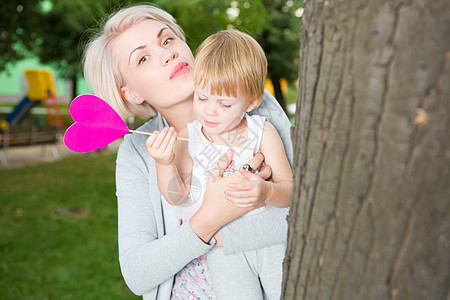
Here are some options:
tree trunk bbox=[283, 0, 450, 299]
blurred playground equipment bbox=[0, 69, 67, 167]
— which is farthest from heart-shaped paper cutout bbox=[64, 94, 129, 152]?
blurred playground equipment bbox=[0, 69, 67, 167]

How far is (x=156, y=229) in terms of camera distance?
164 centimetres

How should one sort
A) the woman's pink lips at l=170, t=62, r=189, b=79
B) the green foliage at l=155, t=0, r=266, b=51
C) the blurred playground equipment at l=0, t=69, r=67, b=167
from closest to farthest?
the woman's pink lips at l=170, t=62, r=189, b=79
the green foliage at l=155, t=0, r=266, b=51
the blurred playground equipment at l=0, t=69, r=67, b=167

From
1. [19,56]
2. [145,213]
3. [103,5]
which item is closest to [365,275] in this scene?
[145,213]

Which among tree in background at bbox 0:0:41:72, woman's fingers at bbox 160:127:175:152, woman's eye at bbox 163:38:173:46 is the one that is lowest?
tree in background at bbox 0:0:41:72

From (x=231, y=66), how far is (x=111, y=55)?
533mm

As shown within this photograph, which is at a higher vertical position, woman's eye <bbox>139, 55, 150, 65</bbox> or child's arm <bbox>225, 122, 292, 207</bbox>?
woman's eye <bbox>139, 55, 150, 65</bbox>

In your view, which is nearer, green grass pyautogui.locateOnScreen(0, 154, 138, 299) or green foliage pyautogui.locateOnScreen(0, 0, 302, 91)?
green grass pyautogui.locateOnScreen(0, 154, 138, 299)

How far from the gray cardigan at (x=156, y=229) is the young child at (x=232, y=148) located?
0.20 ft

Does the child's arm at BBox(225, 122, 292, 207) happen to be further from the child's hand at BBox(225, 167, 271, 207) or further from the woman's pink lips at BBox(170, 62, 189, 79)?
the woman's pink lips at BBox(170, 62, 189, 79)

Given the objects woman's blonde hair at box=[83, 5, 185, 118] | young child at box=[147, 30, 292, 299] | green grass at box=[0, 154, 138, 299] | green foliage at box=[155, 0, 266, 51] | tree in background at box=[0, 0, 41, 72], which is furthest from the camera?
tree in background at box=[0, 0, 41, 72]

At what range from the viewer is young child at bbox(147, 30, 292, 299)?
1.43 metres

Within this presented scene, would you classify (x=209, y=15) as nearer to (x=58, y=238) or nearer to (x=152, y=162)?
(x=58, y=238)

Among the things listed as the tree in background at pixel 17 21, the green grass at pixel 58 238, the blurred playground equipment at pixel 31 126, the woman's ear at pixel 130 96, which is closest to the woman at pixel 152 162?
the woman's ear at pixel 130 96

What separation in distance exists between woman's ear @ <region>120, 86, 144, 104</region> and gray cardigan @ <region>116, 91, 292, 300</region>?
0.34ft
